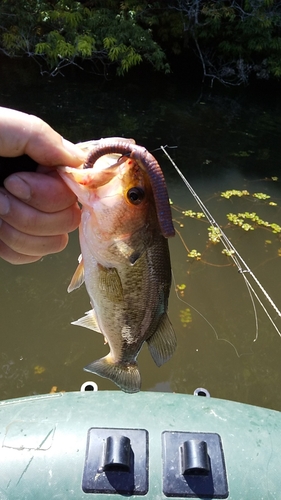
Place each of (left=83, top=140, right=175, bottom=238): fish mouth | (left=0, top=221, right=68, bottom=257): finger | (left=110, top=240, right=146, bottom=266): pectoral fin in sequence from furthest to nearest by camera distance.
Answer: (left=0, top=221, right=68, bottom=257): finger → (left=110, top=240, right=146, bottom=266): pectoral fin → (left=83, top=140, right=175, bottom=238): fish mouth

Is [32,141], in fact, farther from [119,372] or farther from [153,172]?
[119,372]

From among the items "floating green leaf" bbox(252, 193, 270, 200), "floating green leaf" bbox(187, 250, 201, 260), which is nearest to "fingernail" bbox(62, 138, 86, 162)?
"floating green leaf" bbox(187, 250, 201, 260)

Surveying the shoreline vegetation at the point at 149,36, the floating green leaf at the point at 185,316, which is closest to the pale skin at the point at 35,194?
the floating green leaf at the point at 185,316

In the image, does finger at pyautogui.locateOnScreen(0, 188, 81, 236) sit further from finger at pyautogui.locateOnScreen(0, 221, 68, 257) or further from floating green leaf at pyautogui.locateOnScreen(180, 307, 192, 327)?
floating green leaf at pyautogui.locateOnScreen(180, 307, 192, 327)

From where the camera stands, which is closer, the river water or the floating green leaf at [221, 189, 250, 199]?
the river water

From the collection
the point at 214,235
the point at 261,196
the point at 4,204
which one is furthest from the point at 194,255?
the point at 4,204

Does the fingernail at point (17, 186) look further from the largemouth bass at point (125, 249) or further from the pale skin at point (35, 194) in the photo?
the largemouth bass at point (125, 249)
